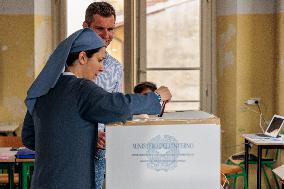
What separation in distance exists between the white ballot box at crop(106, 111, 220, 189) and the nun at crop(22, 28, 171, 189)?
4.0 inches

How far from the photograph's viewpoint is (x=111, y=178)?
69.4 inches

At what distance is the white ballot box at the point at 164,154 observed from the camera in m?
1.72

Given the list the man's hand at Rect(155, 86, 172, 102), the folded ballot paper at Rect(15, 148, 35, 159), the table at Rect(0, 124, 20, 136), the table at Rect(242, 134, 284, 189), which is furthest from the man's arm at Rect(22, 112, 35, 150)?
the table at Rect(0, 124, 20, 136)

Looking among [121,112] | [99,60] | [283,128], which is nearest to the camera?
[121,112]

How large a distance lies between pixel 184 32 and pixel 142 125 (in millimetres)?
4064

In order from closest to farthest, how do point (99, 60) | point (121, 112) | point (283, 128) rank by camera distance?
point (121, 112) → point (99, 60) → point (283, 128)

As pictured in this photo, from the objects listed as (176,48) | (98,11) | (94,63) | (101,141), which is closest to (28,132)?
(101,141)

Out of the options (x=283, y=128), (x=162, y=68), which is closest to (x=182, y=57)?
(x=162, y=68)

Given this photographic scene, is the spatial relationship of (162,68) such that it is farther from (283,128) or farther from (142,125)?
(142,125)

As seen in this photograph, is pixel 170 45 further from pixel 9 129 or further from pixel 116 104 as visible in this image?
pixel 116 104

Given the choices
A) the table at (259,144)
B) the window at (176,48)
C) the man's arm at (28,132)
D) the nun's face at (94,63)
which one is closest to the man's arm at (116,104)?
the nun's face at (94,63)

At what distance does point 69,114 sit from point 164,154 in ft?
1.14

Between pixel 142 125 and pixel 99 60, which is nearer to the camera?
pixel 142 125

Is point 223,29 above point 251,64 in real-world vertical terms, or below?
above
